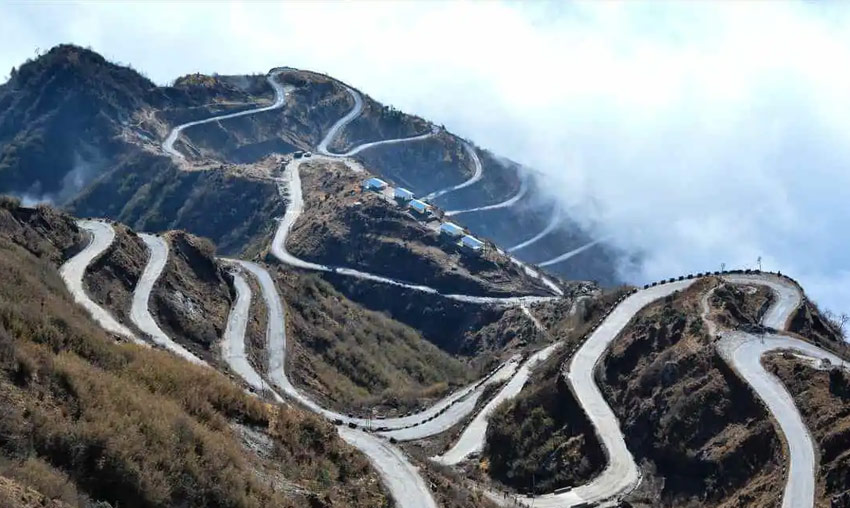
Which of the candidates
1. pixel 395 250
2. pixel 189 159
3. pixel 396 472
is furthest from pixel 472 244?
pixel 396 472

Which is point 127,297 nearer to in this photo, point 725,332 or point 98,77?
point 725,332

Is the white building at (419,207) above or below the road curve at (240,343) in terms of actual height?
above

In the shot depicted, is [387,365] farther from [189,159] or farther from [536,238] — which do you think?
[536,238]

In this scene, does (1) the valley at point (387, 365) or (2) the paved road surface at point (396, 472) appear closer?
(1) the valley at point (387, 365)

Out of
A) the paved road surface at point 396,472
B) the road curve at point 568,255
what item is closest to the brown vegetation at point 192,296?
the paved road surface at point 396,472

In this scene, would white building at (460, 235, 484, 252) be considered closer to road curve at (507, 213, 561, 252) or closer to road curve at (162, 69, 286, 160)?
road curve at (507, 213, 561, 252)

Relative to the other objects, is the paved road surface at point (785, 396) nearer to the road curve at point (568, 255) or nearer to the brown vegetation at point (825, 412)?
the brown vegetation at point (825, 412)
